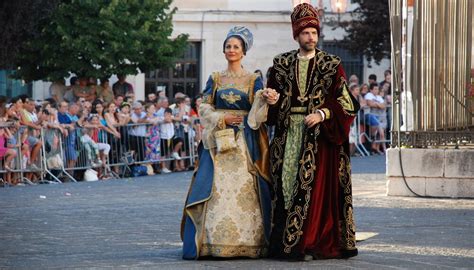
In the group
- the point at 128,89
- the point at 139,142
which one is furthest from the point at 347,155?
the point at 128,89

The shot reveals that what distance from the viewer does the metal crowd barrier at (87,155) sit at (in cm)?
2434

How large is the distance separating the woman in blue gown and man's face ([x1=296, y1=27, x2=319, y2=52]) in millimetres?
482

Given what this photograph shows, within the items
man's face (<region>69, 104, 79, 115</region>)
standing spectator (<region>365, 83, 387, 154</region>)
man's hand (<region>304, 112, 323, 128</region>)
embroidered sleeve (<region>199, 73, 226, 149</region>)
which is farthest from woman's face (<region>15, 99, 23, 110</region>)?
man's hand (<region>304, 112, 323, 128</region>)

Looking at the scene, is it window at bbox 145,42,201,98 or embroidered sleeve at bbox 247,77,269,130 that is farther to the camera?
window at bbox 145,42,201,98

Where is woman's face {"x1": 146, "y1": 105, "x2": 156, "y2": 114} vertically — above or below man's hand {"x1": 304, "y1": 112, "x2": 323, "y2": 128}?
above

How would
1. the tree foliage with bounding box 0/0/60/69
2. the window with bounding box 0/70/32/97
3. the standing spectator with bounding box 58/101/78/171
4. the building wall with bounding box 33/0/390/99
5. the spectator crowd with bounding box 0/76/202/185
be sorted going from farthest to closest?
the building wall with bounding box 33/0/390/99, the window with bounding box 0/70/32/97, the standing spectator with bounding box 58/101/78/171, the spectator crowd with bounding box 0/76/202/185, the tree foliage with bounding box 0/0/60/69

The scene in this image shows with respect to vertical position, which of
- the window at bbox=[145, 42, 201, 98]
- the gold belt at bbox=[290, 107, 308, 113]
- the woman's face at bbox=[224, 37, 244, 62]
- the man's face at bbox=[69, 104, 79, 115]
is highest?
the window at bbox=[145, 42, 201, 98]

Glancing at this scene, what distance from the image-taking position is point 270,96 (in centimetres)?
1242

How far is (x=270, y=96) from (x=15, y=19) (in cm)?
220

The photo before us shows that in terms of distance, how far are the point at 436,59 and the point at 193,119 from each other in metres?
10.00

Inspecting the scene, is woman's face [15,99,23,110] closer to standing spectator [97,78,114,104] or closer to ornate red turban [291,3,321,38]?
standing spectator [97,78,114,104]

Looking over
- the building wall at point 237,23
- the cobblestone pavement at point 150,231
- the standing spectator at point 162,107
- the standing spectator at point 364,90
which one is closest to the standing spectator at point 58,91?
the standing spectator at point 162,107

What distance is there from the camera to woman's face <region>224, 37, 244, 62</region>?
41.8ft

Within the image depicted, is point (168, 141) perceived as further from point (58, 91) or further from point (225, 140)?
point (225, 140)
